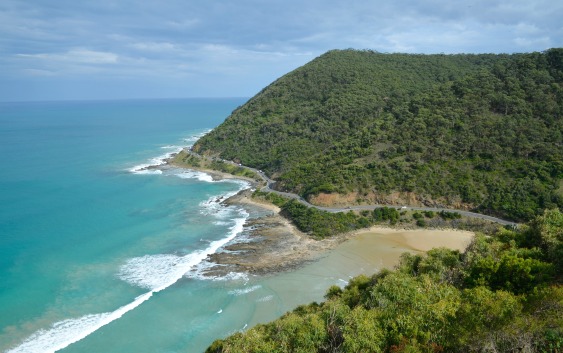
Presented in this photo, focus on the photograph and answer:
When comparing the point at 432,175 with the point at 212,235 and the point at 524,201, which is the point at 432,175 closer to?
the point at 524,201

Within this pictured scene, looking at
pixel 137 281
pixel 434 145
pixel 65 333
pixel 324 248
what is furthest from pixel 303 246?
pixel 434 145

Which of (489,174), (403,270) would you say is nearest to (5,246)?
(403,270)

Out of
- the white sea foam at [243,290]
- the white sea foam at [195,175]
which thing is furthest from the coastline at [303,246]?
the white sea foam at [195,175]

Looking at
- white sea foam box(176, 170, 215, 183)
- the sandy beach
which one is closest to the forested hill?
the sandy beach

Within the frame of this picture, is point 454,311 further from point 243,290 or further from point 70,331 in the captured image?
point 70,331

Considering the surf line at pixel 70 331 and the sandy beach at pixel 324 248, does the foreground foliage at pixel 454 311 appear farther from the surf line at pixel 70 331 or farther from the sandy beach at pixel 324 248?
the sandy beach at pixel 324 248

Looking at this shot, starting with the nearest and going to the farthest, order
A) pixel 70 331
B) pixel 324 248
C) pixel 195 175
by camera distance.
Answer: pixel 70 331 < pixel 324 248 < pixel 195 175

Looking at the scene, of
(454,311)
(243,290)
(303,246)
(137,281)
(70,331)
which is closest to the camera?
(454,311)
